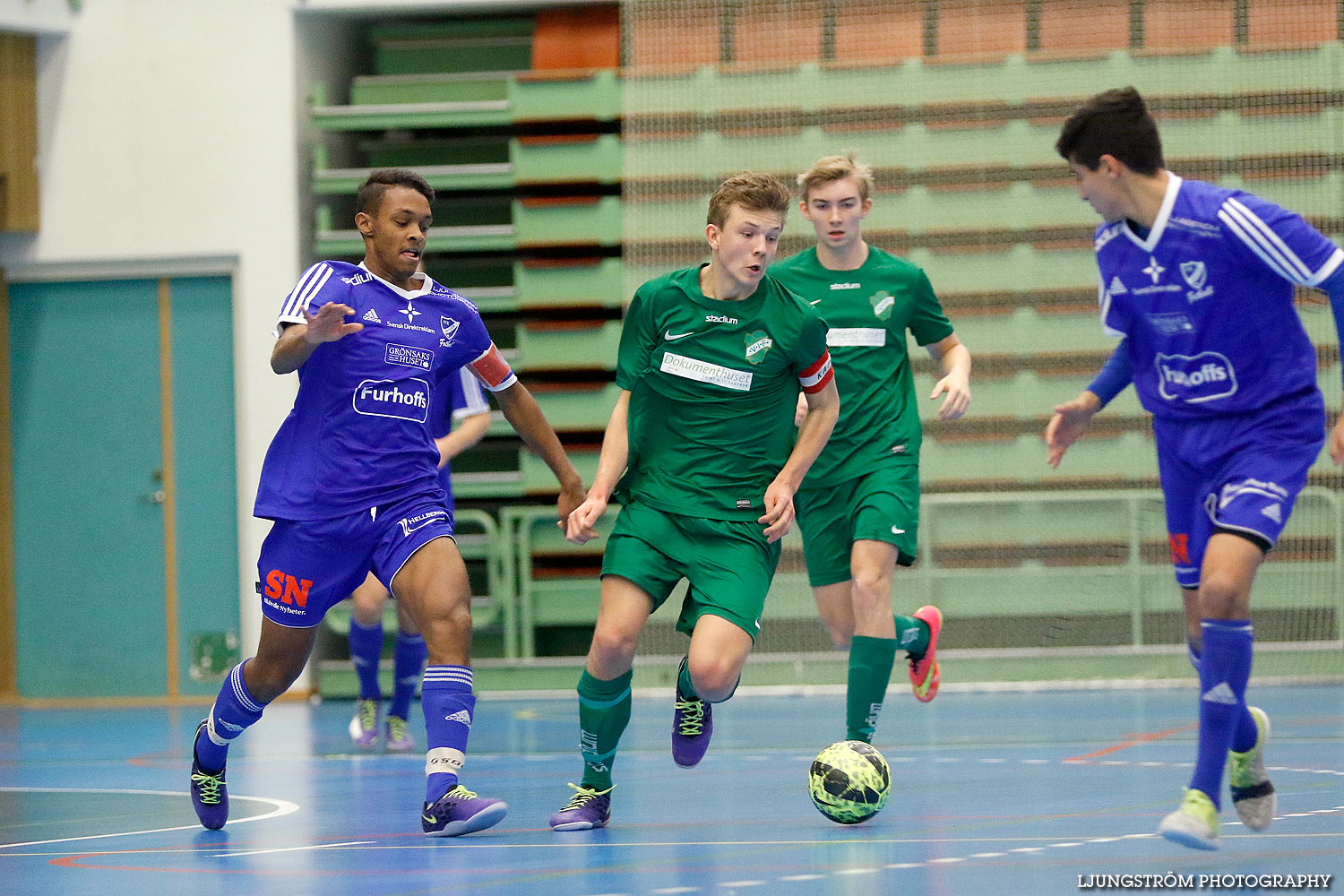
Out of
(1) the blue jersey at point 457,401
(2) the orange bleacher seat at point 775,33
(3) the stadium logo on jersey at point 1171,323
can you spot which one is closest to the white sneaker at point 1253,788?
(3) the stadium logo on jersey at point 1171,323

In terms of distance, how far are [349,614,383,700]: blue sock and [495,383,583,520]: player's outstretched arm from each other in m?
2.94

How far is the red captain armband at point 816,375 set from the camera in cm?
502

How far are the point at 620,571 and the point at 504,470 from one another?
647cm

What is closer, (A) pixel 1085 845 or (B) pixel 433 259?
(A) pixel 1085 845

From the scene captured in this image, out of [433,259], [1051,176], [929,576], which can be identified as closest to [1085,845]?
[929,576]

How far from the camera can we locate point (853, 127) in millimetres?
10914

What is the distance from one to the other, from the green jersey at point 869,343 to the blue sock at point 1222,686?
1.98 metres

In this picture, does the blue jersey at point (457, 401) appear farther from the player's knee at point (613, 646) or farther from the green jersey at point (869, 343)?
the player's knee at point (613, 646)

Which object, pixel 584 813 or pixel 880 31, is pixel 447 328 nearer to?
pixel 584 813

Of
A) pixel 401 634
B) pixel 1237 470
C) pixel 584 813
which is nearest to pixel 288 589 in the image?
pixel 584 813

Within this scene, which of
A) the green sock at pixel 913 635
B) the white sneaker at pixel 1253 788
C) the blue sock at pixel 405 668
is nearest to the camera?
the white sneaker at pixel 1253 788

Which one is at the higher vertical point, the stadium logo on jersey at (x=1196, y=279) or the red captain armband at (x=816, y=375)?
the stadium logo on jersey at (x=1196, y=279)

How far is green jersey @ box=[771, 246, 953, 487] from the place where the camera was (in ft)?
19.3

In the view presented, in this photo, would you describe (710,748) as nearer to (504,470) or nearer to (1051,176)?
(504,470)
